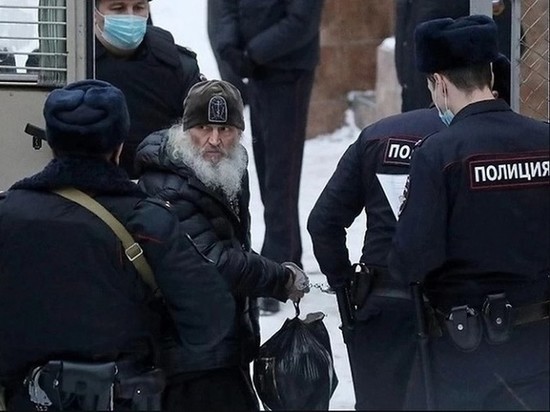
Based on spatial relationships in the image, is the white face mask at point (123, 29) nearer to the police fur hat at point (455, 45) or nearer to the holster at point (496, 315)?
the police fur hat at point (455, 45)

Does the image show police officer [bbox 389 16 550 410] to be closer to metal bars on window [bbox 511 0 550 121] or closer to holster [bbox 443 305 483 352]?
holster [bbox 443 305 483 352]

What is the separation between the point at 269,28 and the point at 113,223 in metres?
2.89

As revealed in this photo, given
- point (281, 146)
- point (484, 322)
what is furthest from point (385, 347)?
point (281, 146)

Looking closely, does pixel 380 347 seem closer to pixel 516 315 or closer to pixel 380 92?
pixel 516 315

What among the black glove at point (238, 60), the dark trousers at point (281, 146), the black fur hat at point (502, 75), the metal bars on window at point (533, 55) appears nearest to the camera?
the black fur hat at point (502, 75)

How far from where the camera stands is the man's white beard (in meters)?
4.52

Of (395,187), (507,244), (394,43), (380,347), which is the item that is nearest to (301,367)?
(380,347)

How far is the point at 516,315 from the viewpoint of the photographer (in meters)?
4.02

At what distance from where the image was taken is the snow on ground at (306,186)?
19.8ft

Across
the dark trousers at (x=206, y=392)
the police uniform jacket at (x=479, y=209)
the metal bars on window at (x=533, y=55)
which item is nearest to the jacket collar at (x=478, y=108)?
the police uniform jacket at (x=479, y=209)

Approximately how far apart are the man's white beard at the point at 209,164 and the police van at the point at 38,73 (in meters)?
0.76

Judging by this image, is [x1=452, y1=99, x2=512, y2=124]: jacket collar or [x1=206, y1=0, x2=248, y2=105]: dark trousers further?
[x1=206, y1=0, x2=248, y2=105]: dark trousers

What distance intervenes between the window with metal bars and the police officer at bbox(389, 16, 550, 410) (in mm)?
1749

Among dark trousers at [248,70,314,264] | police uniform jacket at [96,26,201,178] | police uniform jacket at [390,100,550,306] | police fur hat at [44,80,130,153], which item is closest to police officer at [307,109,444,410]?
police uniform jacket at [390,100,550,306]
